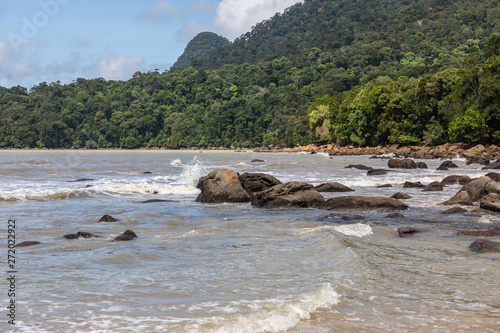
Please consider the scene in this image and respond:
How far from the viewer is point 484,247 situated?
27.7ft

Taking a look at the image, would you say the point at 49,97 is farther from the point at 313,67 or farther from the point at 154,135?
the point at 313,67

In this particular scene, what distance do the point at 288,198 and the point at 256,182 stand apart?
3.70 metres

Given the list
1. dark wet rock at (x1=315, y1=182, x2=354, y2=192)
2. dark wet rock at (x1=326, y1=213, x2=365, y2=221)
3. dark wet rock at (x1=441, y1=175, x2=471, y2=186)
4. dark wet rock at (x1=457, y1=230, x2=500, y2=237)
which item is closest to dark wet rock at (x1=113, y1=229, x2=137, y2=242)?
dark wet rock at (x1=326, y1=213, x2=365, y2=221)

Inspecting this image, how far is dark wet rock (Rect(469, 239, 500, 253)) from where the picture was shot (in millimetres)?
8382

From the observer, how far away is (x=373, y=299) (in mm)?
5996

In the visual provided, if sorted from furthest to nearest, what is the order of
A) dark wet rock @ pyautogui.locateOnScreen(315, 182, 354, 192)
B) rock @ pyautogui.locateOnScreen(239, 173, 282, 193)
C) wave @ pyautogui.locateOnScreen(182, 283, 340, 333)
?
dark wet rock @ pyautogui.locateOnScreen(315, 182, 354, 192) → rock @ pyautogui.locateOnScreen(239, 173, 282, 193) → wave @ pyautogui.locateOnScreen(182, 283, 340, 333)

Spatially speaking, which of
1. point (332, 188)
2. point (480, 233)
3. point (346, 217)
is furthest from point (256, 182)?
point (480, 233)

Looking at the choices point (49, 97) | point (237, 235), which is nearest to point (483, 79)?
point (237, 235)

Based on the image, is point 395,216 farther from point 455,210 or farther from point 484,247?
point 484,247

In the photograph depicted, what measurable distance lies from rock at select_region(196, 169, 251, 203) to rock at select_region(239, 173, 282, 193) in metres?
0.98

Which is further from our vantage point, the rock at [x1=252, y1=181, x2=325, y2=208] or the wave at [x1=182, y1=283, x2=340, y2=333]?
the rock at [x1=252, y1=181, x2=325, y2=208]

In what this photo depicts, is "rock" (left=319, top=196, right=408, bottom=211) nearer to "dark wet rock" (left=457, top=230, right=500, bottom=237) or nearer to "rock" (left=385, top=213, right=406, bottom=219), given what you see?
"rock" (left=385, top=213, right=406, bottom=219)

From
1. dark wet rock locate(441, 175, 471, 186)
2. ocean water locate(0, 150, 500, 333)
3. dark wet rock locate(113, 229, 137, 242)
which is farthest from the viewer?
dark wet rock locate(441, 175, 471, 186)

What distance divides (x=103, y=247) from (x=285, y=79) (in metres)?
186
